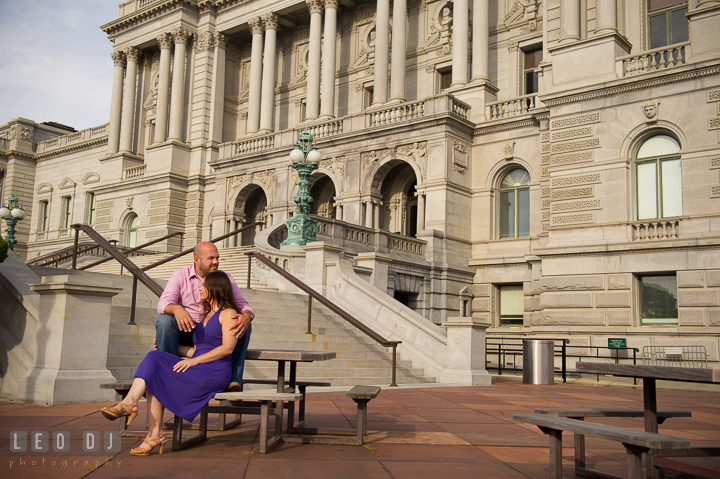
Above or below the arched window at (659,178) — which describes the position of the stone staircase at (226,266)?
below

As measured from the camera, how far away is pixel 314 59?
3566 centimetres

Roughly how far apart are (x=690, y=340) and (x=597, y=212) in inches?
183

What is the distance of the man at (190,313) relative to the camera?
5.73m

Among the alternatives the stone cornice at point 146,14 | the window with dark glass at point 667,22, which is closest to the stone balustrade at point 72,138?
the stone cornice at point 146,14

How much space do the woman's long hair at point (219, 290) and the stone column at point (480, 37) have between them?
2547cm

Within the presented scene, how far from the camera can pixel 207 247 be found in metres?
6.11

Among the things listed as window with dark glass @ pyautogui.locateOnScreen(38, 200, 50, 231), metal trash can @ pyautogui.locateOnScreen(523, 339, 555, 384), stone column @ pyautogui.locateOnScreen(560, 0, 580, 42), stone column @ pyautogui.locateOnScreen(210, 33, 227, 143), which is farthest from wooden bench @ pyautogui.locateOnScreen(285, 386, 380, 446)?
window with dark glass @ pyautogui.locateOnScreen(38, 200, 50, 231)

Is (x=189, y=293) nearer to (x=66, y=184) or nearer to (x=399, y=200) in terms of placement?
(x=399, y=200)

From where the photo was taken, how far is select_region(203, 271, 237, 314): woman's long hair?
5.76m

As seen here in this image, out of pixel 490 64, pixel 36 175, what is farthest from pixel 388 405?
pixel 36 175

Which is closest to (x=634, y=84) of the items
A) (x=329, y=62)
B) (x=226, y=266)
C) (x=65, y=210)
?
(x=226, y=266)

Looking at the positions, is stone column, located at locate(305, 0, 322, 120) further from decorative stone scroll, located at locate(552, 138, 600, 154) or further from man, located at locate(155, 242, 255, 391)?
man, located at locate(155, 242, 255, 391)

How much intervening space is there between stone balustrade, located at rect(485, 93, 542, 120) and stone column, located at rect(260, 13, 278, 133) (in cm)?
1362

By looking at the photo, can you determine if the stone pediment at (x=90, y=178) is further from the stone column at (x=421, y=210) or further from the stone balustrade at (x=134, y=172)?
the stone column at (x=421, y=210)
